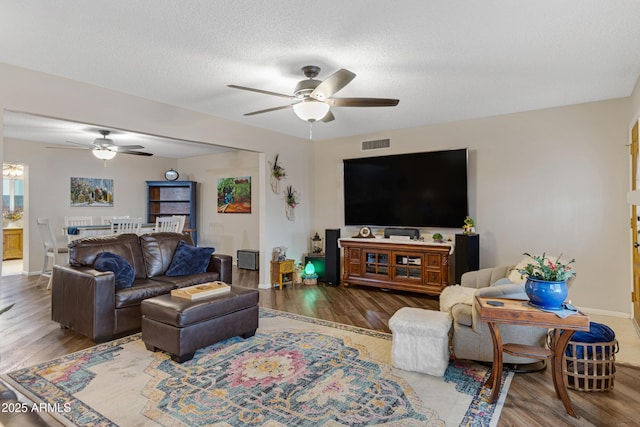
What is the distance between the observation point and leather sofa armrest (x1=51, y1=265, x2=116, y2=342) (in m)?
3.35

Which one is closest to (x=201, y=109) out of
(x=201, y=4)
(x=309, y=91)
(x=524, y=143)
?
(x=309, y=91)

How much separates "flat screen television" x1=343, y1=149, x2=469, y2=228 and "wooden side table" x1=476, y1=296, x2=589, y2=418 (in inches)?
117

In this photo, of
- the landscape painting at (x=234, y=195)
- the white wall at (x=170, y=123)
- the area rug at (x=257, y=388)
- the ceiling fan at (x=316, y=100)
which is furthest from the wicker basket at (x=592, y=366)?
the landscape painting at (x=234, y=195)

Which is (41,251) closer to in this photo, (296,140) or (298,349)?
(296,140)

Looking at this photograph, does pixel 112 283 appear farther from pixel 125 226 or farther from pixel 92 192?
pixel 92 192

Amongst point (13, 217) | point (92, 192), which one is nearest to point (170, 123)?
point (92, 192)

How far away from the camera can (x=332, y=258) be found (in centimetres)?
606

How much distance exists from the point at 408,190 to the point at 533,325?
359 cm

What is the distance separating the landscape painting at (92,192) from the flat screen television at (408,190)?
5.41 metres

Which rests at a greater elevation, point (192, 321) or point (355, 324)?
point (192, 321)

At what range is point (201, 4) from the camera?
2.32 meters

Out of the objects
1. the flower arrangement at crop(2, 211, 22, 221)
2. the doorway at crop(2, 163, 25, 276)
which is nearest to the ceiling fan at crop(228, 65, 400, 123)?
the doorway at crop(2, 163, 25, 276)

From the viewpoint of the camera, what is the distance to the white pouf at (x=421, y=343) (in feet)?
8.89

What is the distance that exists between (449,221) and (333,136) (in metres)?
2.53
